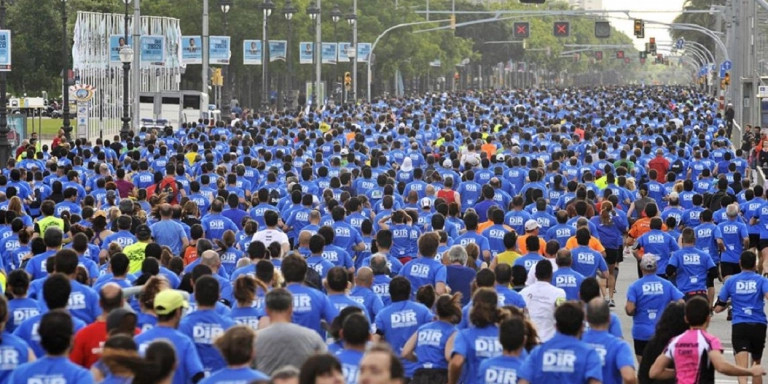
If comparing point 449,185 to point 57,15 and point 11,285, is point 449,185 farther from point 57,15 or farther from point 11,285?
point 57,15

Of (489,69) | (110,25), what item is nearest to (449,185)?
(110,25)

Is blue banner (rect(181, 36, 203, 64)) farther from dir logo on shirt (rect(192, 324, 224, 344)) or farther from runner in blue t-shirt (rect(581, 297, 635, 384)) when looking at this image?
runner in blue t-shirt (rect(581, 297, 635, 384))

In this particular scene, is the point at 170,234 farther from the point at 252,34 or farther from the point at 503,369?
the point at 252,34

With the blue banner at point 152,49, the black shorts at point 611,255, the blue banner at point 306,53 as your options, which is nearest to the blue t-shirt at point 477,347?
the black shorts at point 611,255

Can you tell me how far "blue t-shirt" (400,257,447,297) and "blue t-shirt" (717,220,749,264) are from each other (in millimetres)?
6024

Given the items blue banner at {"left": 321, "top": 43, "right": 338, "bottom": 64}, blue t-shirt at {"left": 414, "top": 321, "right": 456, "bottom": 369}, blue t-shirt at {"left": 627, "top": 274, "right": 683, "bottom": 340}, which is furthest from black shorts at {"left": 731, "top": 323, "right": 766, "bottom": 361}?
blue banner at {"left": 321, "top": 43, "right": 338, "bottom": 64}

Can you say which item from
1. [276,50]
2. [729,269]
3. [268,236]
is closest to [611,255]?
[729,269]

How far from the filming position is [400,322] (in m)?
11.9

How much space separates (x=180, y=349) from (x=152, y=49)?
46885 millimetres

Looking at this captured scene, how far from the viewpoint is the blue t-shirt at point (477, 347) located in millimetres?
Answer: 10852

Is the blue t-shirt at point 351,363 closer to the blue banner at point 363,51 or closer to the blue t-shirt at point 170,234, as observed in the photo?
the blue t-shirt at point 170,234

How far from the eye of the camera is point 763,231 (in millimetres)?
21781

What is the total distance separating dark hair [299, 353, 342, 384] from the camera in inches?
289

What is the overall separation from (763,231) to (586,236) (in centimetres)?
609
